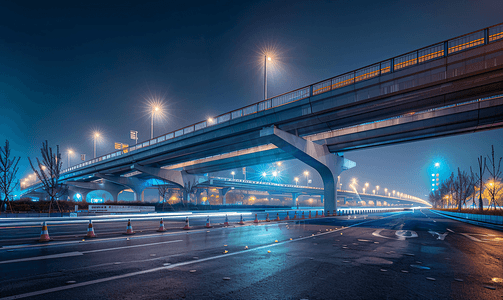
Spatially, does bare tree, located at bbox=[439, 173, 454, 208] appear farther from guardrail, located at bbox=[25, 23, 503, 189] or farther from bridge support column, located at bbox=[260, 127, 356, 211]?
guardrail, located at bbox=[25, 23, 503, 189]

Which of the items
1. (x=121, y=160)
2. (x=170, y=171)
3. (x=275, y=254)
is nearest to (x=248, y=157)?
(x=170, y=171)

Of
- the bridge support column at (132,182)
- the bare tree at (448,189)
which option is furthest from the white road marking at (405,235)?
the bridge support column at (132,182)

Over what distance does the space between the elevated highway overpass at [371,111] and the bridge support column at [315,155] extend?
4.8 inches

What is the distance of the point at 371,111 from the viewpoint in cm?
2481

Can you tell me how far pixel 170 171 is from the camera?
60.9 meters

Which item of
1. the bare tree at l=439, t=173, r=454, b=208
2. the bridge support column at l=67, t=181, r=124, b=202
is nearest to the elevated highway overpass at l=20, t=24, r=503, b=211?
the bare tree at l=439, t=173, r=454, b=208

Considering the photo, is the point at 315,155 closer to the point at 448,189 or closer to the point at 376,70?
the point at 376,70

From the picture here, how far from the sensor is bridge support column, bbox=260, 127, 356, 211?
1195 inches

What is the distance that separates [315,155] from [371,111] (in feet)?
37.3

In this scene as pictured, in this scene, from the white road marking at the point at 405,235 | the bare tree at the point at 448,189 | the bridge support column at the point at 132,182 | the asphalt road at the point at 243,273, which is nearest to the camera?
the asphalt road at the point at 243,273

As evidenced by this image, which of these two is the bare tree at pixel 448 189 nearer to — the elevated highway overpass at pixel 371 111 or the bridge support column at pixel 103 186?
the elevated highway overpass at pixel 371 111

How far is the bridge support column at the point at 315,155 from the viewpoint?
99.6 ft

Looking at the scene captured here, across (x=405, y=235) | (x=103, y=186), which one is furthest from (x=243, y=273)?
(x=103, y=186)

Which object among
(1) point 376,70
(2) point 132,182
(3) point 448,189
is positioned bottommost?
(3) point 448,189
